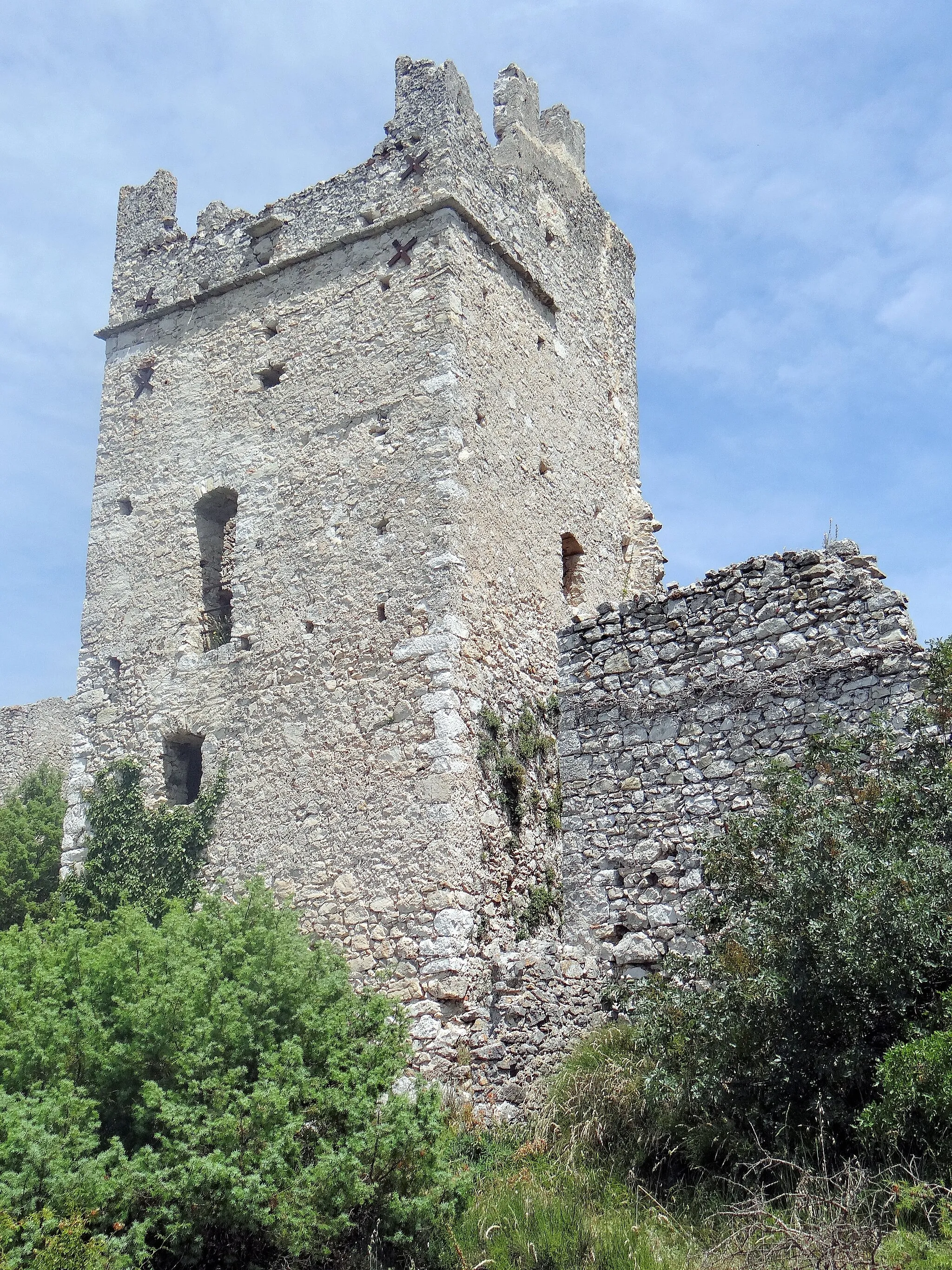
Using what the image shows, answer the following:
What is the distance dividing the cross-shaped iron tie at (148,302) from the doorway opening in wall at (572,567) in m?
5.05

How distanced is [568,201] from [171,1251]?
35.4 ft

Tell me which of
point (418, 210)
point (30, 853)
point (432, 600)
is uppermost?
point (418, 210)

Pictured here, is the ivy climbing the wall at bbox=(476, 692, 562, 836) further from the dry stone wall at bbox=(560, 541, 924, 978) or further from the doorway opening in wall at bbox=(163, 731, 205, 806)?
the doorway opening in wall at bbox=(163, 731, 205, 806)

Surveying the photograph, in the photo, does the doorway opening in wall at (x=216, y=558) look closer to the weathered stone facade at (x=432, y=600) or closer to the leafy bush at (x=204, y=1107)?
the weathered stone facade at (x=432, y=600)

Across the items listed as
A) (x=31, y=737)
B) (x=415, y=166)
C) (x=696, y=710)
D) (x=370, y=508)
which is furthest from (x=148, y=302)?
(x=31, y=737)

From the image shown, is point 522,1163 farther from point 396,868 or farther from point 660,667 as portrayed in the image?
point 660,667

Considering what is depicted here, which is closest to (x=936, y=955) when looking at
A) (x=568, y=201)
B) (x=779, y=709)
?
(x=779, y=709)

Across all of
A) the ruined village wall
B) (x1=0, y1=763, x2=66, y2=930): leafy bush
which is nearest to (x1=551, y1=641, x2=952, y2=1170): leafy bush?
(x1=0, y1=763, x2=66, y2=930): leafy bush

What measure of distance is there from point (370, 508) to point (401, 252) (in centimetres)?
255

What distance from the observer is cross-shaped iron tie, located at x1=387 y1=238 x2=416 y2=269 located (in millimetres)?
11156

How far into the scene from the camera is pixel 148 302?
12875 mm

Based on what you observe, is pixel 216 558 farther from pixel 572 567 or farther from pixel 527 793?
pixel 527 793

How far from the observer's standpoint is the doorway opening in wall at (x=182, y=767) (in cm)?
1088

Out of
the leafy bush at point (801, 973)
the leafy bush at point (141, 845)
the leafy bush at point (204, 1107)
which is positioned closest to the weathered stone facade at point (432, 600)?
the leafy bush at point (141, 845)
